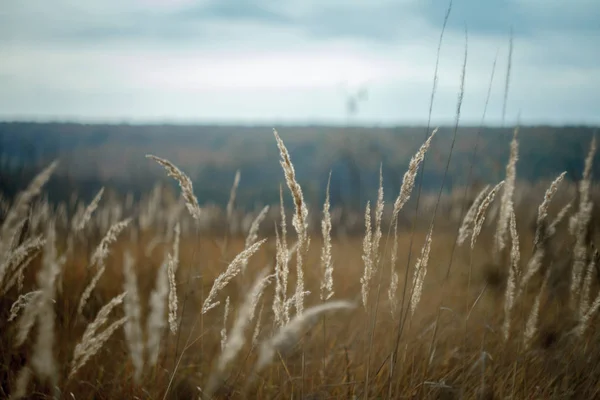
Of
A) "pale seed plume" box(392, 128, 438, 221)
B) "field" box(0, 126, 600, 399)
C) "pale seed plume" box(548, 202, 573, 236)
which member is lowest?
"field" box(0, 126, 600, 399)

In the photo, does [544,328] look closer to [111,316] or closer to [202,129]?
[111,316]

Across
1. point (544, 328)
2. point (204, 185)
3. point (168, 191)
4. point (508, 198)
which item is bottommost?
point (204, 185)

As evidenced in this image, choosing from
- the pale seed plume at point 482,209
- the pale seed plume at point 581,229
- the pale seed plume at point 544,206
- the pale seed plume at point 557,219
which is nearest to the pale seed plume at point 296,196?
the pale seed plume at point 482,209

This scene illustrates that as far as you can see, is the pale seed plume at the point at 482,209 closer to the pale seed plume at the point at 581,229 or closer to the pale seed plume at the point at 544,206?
the pale seed plume at the point at 544,206

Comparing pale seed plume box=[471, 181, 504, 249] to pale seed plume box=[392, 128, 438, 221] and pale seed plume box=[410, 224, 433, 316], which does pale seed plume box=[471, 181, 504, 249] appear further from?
pale seed plume box=[392, 128, 438, 221]

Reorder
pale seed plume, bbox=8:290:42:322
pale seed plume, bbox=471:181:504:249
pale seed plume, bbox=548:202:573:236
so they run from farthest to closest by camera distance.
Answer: pale seed plume, bbox=548:202:573:236, pale seed plume, bbox=471:181:504:249, pale seed plume, bbox=8:290:42:322

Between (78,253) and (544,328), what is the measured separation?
4348 millimetres

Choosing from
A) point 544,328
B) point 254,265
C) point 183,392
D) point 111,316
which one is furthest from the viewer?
point 254,265

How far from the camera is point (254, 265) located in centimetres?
511

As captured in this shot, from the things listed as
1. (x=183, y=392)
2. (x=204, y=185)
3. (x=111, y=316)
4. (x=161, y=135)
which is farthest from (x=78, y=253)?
(x=161, y=135)

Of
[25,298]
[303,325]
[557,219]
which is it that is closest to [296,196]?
[303,325]

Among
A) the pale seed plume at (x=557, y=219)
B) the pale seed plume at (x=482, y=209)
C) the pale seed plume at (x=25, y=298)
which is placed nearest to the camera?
the pale seed plume at (x=25, y=298)

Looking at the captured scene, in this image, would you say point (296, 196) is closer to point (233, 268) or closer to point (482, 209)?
point (233, 268)

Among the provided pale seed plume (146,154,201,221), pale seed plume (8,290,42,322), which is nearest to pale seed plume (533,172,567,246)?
pale seed plume (146,154,201,221)
